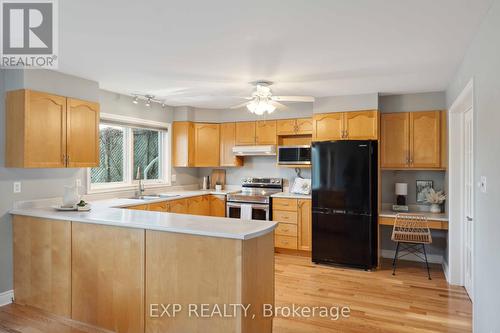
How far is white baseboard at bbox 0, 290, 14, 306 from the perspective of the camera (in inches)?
126

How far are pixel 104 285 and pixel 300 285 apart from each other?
2.15 m

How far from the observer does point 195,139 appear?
227 inches

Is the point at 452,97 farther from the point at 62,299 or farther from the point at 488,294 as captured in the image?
the point at 62,299

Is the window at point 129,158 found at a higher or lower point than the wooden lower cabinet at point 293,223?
higher

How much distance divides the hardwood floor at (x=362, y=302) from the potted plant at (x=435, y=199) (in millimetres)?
806

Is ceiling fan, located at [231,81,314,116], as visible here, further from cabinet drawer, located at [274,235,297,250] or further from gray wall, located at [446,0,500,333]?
cabinet drawer, located at [274,235,297,250]

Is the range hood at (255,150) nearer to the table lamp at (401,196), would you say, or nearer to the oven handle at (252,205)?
the oven handle at (252,205)

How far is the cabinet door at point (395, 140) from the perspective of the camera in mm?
4555

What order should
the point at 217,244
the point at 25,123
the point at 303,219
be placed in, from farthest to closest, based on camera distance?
1. the point at 303,219
2. the point at 25,123
3. the point at 217,244

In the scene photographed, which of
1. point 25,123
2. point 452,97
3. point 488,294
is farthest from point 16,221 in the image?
point 452,97

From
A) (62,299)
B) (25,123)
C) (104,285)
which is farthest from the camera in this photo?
(25,123)

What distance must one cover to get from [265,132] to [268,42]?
2875 millimetres

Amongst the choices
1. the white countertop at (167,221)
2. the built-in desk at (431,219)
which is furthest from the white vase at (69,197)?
the built-in desk at (431,219)

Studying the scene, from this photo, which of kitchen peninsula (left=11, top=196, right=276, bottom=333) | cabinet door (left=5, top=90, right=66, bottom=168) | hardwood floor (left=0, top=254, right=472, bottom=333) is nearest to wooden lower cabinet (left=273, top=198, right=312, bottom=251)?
hardwood floor (left=0, top=254, right=472, bottom=333)
